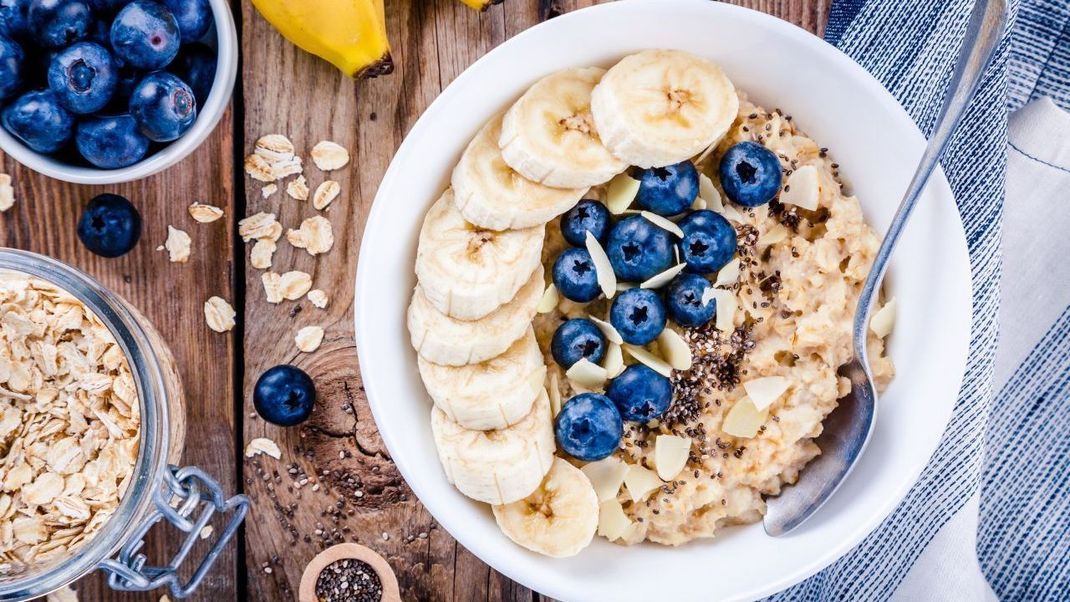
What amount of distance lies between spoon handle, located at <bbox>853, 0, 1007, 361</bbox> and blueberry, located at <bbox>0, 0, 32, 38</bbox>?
1.18 meters

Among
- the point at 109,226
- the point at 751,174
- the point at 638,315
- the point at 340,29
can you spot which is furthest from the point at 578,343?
the point at 109,226

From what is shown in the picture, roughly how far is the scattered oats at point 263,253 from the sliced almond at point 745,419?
737 millimetres

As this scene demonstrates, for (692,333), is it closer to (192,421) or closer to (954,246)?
(954,246)

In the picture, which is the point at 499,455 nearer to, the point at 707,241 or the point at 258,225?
the point at 707,241

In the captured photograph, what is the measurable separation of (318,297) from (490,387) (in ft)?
1.32

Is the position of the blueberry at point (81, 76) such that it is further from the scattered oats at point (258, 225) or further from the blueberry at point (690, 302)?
the blueberry at point (690, 302)

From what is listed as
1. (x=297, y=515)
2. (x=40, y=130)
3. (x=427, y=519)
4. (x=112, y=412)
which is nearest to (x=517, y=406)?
(x=427, y=519)

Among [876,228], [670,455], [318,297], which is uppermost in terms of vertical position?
[876,228]

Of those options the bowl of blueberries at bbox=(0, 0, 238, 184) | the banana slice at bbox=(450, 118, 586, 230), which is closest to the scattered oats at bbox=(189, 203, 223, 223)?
the bowl of blueberries at bbox=(0, 0, 238, 184)

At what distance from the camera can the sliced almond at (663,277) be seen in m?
1.27

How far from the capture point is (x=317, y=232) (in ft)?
4.89

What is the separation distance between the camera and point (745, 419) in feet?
4.21

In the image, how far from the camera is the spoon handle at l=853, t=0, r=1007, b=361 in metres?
1.20

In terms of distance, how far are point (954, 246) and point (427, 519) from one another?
876mm
